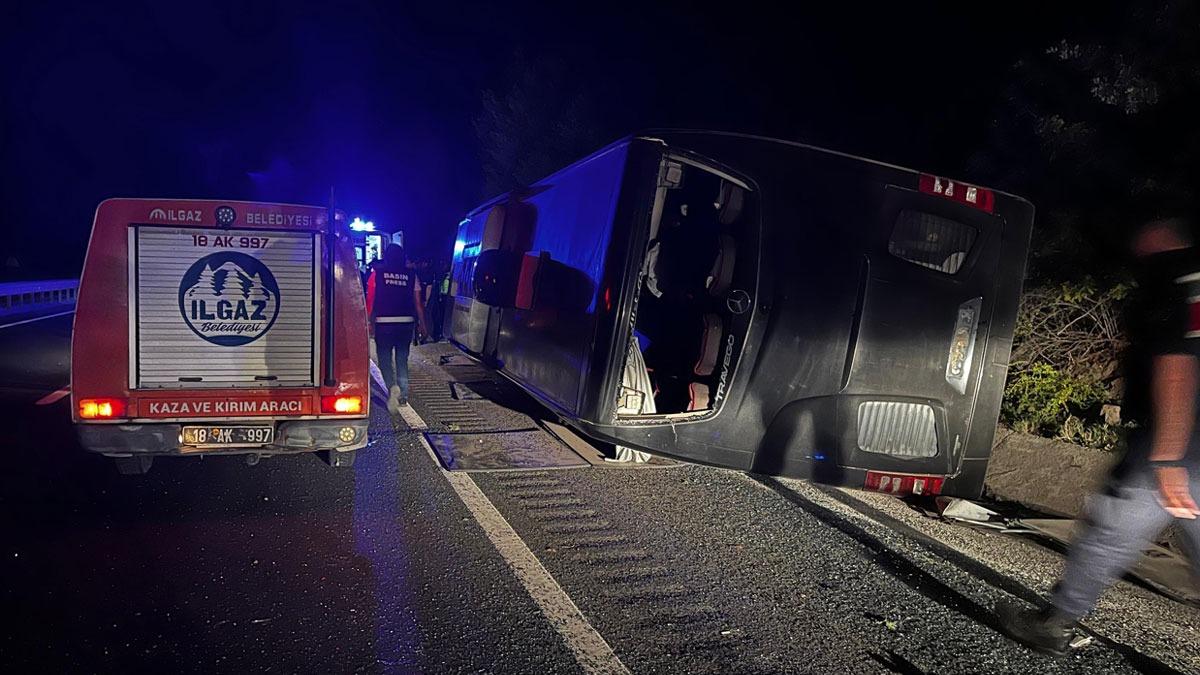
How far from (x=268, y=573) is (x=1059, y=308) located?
628 cm

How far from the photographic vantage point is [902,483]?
4309 mm

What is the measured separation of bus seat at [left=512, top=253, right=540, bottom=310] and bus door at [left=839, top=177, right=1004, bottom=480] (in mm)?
2601

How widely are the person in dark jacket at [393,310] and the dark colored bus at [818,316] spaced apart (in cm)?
411

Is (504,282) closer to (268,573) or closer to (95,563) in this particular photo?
(268,573)

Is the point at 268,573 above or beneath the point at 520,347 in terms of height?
beneath

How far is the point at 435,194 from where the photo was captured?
122ft

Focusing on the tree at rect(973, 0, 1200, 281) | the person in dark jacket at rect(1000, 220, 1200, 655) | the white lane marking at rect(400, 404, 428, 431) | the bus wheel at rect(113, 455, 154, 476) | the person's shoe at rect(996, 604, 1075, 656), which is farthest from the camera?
the white lane marking at rect(400, 404, 428, 431)

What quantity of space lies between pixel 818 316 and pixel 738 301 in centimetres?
46

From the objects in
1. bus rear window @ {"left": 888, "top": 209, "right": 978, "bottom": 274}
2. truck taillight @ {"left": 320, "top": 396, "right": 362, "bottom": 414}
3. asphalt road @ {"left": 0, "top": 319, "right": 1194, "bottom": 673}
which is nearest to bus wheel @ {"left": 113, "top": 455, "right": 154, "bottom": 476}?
asphalt road @ {"left": 0, "top": 319, "right": 1194, "bottom": 673}

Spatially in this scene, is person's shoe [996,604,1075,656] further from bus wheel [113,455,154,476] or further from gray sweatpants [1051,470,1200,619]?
bus wheel [113,455,154,476]

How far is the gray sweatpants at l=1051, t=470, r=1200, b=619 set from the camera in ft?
10.2

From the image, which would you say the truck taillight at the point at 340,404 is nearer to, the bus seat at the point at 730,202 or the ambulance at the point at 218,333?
the ambulance at the point at 218,333

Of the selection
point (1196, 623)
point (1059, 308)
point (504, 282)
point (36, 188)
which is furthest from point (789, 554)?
point (36, 188)

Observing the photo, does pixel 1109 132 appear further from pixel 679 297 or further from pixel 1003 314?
Answer: pixel 679 297
